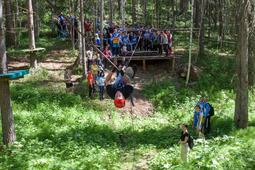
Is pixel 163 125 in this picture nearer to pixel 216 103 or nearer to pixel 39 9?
pixel 216 103

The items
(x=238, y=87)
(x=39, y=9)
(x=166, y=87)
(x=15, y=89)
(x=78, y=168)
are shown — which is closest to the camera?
(x=78, y=168)

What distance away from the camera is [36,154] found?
661cm

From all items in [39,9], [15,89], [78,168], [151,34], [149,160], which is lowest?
[149,160]

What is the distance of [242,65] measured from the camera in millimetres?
9805

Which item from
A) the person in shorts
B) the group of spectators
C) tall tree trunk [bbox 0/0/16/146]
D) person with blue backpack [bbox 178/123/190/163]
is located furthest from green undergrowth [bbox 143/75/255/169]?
the person in shorts

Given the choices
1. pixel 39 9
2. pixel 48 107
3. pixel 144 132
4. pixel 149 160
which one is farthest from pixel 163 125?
pixel 39 9

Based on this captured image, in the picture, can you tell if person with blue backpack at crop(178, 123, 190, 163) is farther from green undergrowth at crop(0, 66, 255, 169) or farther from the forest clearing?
green undergrowth at crop(0, 66, 255, 169)

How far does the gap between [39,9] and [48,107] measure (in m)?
14.7

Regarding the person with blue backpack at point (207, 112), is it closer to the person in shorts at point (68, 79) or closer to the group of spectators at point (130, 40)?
the person in shorts at point (68, 79)

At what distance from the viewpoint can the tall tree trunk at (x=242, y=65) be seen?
9.32m

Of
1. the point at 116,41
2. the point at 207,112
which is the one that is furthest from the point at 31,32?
the point at 207,112

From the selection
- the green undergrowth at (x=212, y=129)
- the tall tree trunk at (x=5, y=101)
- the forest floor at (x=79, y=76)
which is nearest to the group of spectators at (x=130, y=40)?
the forest floor at (x=79, y=76)

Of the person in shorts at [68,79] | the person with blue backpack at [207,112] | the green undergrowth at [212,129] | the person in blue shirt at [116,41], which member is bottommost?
the green undergrowth at [212,129]

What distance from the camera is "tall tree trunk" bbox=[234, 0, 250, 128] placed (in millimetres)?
9320
